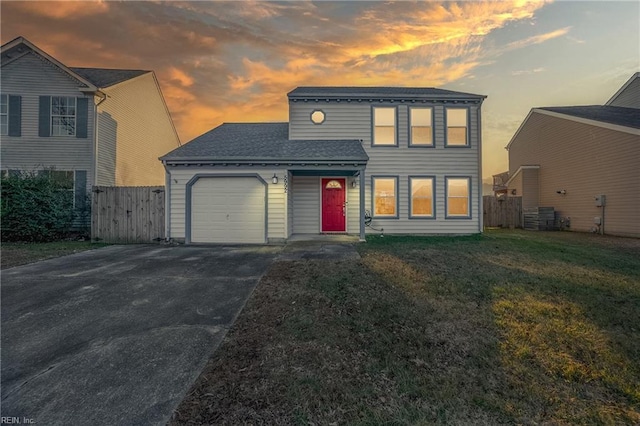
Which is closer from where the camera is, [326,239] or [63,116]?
[326,239]

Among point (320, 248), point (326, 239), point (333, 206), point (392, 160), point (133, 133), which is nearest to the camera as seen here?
point (320, 248)

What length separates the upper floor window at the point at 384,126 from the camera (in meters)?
12.7

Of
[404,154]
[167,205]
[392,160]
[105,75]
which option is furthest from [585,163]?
[105,75]

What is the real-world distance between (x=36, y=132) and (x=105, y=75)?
4.45 m

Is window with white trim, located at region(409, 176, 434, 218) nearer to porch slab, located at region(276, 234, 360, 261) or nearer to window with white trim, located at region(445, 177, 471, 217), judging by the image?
window with white trim, located at region(445, 177, 471, 217)

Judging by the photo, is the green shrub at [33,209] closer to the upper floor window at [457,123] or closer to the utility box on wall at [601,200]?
the upper floor window at [457,123]

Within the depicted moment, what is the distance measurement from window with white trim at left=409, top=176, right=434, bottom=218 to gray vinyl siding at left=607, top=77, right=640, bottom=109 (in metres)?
17.5

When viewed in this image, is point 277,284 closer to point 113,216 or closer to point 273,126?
point 113,216

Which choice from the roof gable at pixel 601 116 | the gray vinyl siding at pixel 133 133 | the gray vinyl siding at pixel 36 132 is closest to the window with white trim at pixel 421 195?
the roof gable at pixel 601 116

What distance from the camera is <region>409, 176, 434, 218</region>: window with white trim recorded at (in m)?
12.6

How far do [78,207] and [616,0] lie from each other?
24594 millimetres

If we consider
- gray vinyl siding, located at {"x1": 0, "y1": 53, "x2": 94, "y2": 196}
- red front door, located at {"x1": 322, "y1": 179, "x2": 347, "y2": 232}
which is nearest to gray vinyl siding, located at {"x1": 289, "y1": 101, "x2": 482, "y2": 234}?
red front door, located at {"x1": 322, "y1": 179, "x2": 347, "y2": 232}

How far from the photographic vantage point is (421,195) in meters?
12.7

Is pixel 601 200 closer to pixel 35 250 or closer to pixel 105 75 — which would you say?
pixel 35 250
